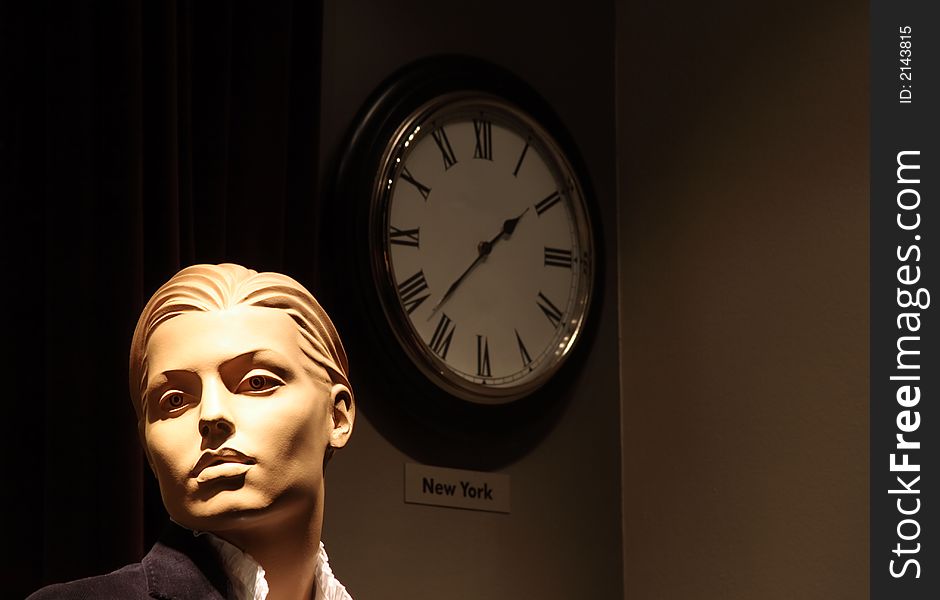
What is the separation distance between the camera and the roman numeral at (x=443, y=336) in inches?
115

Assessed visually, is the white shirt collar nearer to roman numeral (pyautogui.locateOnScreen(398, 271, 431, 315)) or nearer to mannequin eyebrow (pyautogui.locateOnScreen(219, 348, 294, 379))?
mannequin eyebrow (pyautogui.locateOnScreen(219, 348, 294, 379))

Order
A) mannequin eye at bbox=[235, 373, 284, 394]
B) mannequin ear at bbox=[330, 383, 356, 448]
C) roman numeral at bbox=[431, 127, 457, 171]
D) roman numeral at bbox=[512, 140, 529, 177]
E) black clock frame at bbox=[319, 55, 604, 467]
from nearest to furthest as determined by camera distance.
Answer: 1. mannequin eye at bbox=[235, 373, 284, 394]
2. mannequin ear at bbox=[330, 383, 356, 448]
3. black clock frame at bbox=[319, 55, 604, 467]
4. roman numeral at bbox=[431, 127, 457, 171]
5. roman numeral at bbox=[512, 140, 529, 177]

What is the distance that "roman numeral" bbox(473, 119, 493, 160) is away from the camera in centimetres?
309

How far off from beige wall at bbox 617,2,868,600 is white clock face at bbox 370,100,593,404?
0.24 m

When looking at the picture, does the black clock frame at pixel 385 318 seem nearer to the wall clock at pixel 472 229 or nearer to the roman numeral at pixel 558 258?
the wall clock at pixel 472 229

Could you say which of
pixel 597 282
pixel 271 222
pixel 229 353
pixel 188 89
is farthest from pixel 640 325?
pixel 229 353

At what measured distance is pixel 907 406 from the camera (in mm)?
2814

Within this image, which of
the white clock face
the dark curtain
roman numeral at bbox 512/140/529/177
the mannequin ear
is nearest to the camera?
the mannequin ear

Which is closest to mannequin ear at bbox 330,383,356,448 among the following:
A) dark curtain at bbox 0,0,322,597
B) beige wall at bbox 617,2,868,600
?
dark curtain at bbox 0,0,322,597

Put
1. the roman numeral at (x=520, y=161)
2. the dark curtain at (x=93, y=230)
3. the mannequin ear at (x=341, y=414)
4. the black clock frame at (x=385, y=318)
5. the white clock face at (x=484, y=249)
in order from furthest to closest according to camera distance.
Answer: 1. the roman numeral at (x=520, y=161)
2. the white clock face at (x=484, y=249)
3. the black clock frame at (x=385, y=318)
4. the dark curtain at (x=93, y=230)
5. the mannequin ear at (x=341, y=414)

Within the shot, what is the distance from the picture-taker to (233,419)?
1.59m

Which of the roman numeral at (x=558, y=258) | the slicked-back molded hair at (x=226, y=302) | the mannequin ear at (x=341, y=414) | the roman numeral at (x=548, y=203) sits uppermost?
the roman numeral at (x=548, y=203)

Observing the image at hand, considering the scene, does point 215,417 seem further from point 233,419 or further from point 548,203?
point 548,203

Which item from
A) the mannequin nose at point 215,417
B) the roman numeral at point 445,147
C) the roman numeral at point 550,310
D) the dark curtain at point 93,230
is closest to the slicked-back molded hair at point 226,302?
the mannequin nose at point 215,417
